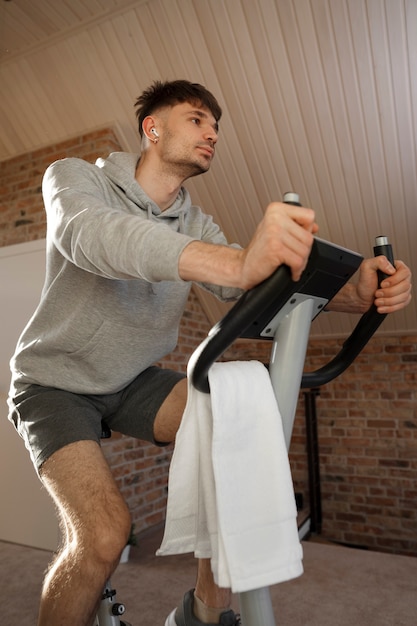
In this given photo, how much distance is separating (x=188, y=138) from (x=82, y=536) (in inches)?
50.2

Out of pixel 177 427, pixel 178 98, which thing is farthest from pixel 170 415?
pixel 178 98

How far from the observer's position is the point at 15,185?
3.74m

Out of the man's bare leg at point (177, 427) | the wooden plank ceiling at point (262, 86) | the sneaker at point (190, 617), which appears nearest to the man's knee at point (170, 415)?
the man's bare leg at point (177, 427)

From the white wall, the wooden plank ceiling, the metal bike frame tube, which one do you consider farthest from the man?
the white wall

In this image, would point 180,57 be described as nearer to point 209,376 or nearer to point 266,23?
point 266,23

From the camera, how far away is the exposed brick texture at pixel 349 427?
3562 millimetres

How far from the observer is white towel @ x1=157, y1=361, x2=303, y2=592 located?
0.86 metres

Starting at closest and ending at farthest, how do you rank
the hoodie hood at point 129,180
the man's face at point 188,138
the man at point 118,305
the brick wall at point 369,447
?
the man at point 118,305 < the hoodie hood at point 129,180 < the man's face at point 188,138 < the brick wall at point 369,447

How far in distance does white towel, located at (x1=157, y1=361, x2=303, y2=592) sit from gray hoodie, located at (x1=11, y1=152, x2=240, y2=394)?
0.33 m

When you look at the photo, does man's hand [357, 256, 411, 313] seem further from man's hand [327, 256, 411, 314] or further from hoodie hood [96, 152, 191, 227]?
hoodie hood [96, 152, 191, 227]

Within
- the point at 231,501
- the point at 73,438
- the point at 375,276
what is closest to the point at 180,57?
the point at 375,276

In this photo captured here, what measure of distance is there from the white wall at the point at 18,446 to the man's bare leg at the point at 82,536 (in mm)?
1980

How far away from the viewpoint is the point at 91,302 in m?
1.42

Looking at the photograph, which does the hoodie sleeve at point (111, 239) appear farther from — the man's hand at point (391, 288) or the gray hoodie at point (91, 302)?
the man's hand at point (391, 288)
